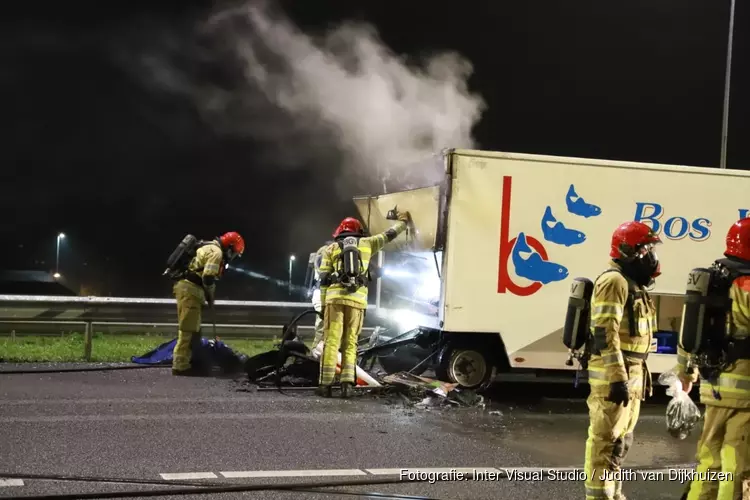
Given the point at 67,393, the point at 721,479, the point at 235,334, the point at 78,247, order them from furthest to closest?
the point at 78,247, the point at 235,334, the point at 67,393, the point at 721,479

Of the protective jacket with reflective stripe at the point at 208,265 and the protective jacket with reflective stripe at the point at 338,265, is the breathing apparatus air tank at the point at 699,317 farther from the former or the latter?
the protective jacket with reflective stripe at the point at 208,265

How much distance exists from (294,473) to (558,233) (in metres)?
4.56

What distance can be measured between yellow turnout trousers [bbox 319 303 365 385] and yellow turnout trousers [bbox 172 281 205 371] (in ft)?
6.44

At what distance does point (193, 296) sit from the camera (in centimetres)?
936

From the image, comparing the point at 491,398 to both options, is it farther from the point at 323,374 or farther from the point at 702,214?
the point at 702,214

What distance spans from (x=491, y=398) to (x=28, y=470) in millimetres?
5261

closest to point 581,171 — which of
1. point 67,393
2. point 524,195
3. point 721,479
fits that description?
point 524,195

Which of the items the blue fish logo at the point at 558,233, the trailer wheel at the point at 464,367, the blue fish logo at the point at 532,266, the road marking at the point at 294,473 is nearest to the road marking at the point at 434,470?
the road marking at the point at 294,473

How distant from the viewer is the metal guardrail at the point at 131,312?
10.4 m

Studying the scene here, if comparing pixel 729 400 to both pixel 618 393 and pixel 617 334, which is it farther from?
pixel 617 334

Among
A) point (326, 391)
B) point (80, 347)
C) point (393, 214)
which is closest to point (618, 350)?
point (326, 391)

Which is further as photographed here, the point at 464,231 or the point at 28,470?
the point at 464,231

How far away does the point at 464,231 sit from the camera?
27.1 feet

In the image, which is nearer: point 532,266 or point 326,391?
point 326,391
